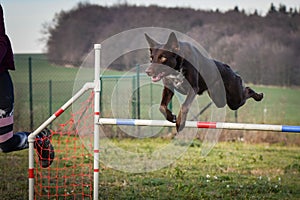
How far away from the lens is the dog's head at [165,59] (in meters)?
4.18

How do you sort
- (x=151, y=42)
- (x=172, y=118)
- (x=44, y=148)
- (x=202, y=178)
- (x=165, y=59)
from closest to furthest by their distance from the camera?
(x=165, y=59)
(x=151, y=42)
(x=172, y=118)
(x=44, y=148)
(x=202, y=178)

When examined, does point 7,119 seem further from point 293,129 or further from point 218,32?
point 218,32

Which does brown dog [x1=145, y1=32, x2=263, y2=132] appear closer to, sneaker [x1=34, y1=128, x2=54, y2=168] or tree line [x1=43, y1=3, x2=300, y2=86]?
sneaker [x1=34, y1=128, x2=54, y2=168]

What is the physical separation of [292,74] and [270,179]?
10.9 meters

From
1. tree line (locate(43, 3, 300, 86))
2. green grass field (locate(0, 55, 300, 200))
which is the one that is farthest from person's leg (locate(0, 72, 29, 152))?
tree line (locate(43, 3, 300, 86))

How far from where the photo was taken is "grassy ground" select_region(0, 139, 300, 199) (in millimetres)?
5988

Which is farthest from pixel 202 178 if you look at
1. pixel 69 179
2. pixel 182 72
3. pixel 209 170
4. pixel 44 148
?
pixel 182 72

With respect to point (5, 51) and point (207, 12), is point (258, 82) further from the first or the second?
point (5, 51)

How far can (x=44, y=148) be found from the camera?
516 cm

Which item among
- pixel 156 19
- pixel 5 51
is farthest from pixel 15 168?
pixel 156 19

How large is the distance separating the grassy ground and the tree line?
22.2 feet

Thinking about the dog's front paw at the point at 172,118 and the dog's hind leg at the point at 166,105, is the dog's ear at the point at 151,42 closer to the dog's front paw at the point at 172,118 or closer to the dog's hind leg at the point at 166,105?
the dog's hind leg at the point at 166,105

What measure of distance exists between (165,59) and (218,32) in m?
16.6

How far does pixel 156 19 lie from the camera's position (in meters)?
22.1
